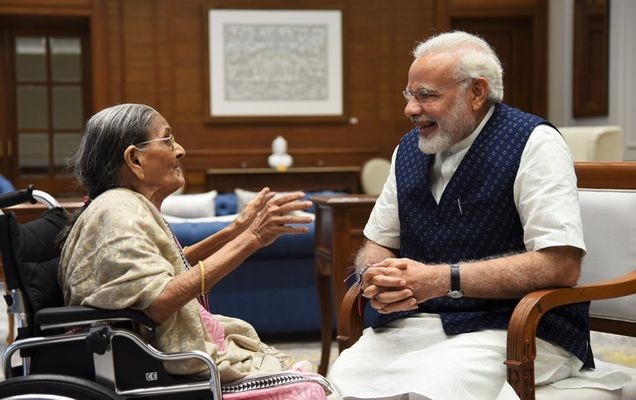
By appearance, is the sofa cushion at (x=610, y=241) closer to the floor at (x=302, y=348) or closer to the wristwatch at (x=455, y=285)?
the wristwatch at (x=455, y=285)

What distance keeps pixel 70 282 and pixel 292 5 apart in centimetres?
802

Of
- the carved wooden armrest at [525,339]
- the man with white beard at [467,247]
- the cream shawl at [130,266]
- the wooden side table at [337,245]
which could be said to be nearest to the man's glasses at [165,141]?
the cream shawl at [130,266]

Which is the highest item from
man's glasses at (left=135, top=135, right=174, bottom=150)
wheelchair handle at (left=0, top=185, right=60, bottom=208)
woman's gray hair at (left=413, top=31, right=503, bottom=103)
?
woman's gray hair at (left=413, top=31, right=503, bottom=103)

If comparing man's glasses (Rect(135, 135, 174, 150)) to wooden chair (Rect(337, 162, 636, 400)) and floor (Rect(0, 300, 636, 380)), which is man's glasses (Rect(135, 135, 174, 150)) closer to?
wooden chair (Rect(337, 162, 636, 400))

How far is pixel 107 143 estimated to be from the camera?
2.08 meters

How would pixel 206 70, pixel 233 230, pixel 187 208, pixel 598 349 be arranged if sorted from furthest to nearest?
1. pixel 206 70
2. pixel 187 208
3. pixel 598 349
4. pixel 233 230

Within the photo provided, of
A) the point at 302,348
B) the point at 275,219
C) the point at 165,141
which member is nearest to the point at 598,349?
the point at 302,348

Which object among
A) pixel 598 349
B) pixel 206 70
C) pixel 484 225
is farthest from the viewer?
pixel 206 70

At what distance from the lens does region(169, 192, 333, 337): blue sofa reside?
4.86 meters

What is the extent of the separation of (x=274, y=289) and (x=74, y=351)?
9.73ft

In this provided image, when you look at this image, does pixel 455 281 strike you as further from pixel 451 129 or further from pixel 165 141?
pixel 165 141

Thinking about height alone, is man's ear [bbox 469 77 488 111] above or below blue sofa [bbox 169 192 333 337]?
above

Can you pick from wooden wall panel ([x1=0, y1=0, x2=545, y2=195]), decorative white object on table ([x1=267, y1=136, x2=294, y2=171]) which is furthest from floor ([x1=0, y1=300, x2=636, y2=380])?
wooden wall panel ([x1=0, y1=0, x2=545, y2=195])

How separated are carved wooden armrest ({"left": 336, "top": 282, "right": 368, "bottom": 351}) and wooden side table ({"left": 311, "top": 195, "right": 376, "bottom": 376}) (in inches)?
64.2
